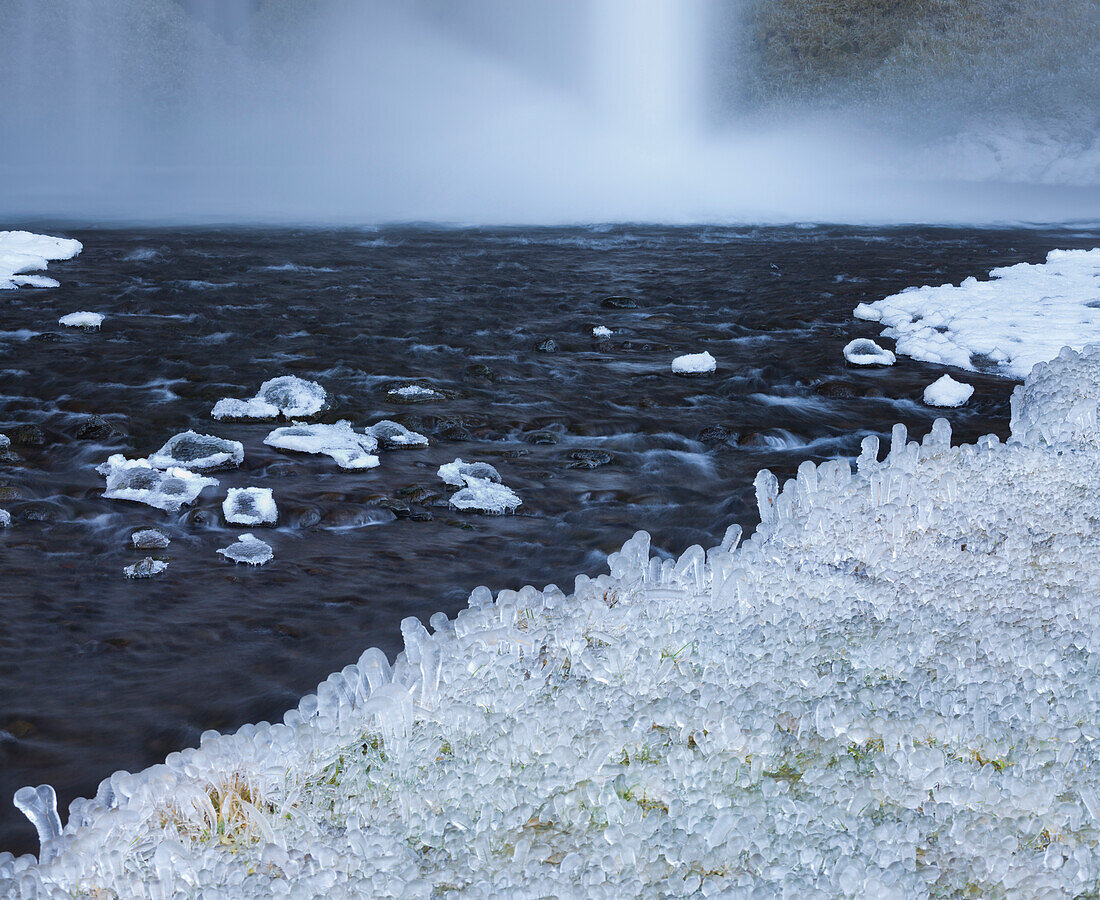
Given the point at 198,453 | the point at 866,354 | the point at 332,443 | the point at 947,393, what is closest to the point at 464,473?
the point at 332,443

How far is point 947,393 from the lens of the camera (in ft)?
16.3

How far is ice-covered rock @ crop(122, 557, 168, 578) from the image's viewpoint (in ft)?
9.93

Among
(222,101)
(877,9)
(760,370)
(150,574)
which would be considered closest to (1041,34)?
(877,9)

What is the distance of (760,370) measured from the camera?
5570 millimetres

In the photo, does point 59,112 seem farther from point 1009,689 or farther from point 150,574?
point 1009,689

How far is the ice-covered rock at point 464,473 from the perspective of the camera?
3.80 meters

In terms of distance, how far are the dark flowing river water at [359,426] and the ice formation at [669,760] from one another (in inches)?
24.0

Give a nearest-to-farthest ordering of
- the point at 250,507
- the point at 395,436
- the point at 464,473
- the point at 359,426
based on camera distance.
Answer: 1. the point at 250,507
2. the point at 464,473
3. the point at 395,436
4. the point at 359,426

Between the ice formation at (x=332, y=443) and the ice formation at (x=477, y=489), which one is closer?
the ice formation at (x=477, y=489)

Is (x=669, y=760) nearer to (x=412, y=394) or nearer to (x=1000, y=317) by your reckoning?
(x=412, y=394)

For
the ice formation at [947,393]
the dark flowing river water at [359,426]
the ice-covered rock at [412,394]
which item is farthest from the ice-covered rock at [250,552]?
Answer: the ice formation at [947,393]

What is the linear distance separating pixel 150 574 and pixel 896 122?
23306mm

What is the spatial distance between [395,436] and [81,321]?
10.2 feet

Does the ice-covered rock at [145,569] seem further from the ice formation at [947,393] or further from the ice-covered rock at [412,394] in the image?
the ice formation at [947,393]
